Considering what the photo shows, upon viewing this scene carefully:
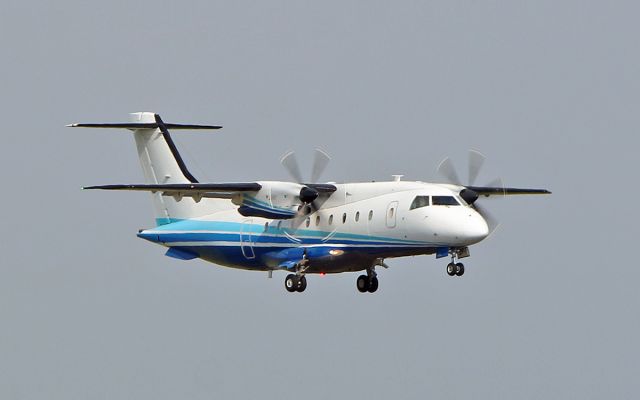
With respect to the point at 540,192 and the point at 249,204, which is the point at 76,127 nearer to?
the point at 249,204

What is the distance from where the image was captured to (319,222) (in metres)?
38.7

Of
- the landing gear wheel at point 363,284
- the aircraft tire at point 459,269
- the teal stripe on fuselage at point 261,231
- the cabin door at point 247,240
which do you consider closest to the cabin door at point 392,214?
the teal stripe on fuselage at point 261,231

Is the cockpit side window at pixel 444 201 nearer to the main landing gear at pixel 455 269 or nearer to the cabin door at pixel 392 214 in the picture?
the cabin door at pixel 392 214

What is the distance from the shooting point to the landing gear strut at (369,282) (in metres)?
39.4

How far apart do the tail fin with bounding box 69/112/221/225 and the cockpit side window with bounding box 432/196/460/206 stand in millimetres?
8943

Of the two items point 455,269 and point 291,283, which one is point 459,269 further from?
point 291,283

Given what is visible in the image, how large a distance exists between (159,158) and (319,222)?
21.6 feet

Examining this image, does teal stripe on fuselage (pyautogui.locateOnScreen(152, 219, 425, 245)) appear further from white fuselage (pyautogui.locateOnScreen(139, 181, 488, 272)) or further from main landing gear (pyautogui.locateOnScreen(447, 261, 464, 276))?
main landing gear (pyautogui.locateOnScreen(447, 261, 464, 276))

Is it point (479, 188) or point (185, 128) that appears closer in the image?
point (479, 188)

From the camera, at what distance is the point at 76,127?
40.4 metres

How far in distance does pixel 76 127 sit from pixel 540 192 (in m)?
12.4

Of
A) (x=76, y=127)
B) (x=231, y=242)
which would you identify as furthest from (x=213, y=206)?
(x=76, y=127)

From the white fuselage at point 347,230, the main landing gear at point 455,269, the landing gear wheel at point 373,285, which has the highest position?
the white fuselage at point 347,230

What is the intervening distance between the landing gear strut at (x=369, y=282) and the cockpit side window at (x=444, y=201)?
3.65 metres
